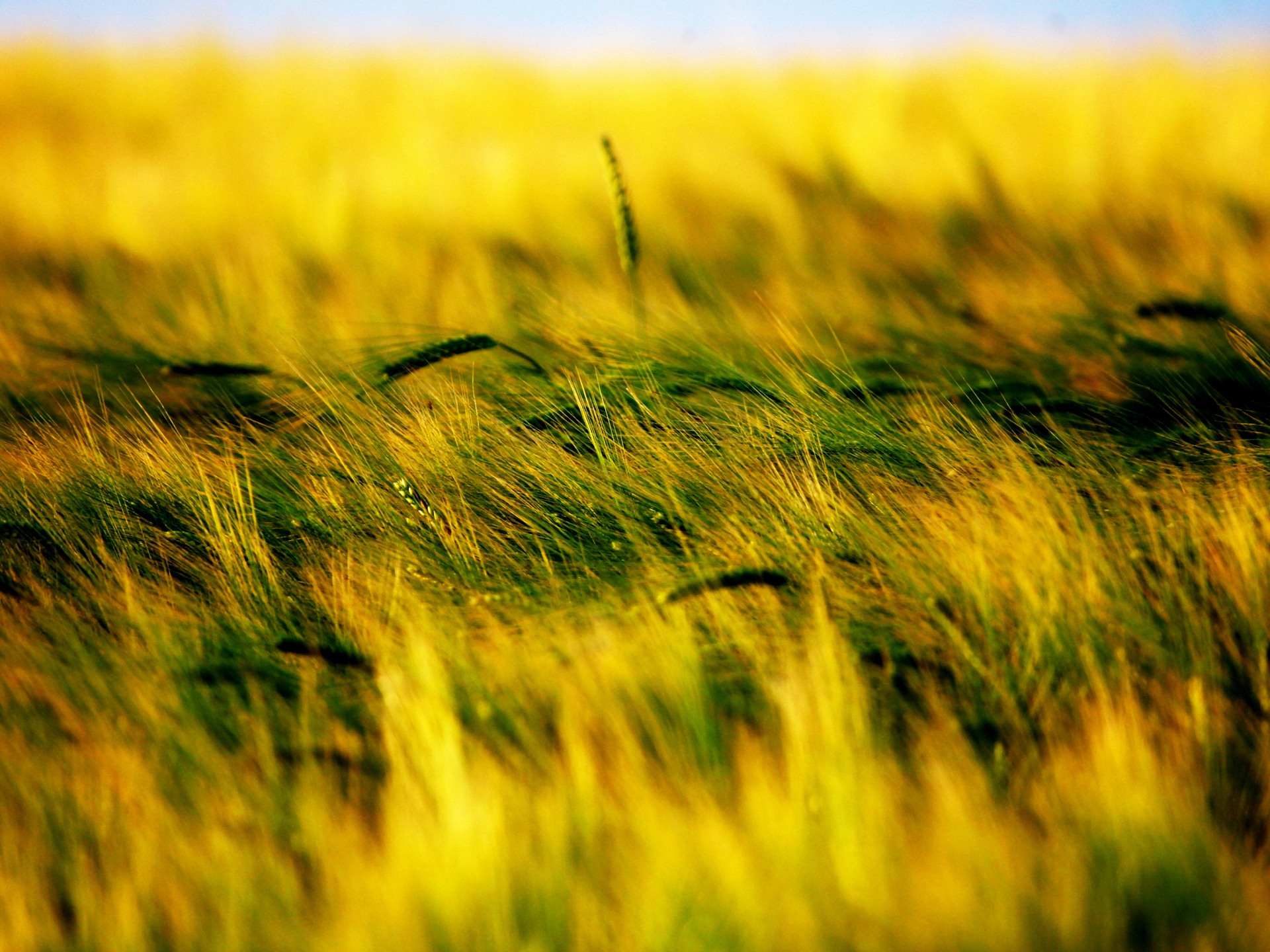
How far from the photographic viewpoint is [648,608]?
1286 mm

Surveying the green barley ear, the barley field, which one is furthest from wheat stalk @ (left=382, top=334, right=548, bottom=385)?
the green barley ear

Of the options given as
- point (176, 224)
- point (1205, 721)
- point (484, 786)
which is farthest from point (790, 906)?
point (176, 224)

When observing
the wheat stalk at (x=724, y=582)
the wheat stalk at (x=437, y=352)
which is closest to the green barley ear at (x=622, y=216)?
the wheat stalk at (x=437, y=352)

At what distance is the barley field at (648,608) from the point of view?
3.16 ft

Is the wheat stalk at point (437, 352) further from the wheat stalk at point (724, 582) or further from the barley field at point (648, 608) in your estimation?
the wheat stalk at point (724, 582)

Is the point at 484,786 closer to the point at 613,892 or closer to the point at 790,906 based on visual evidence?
the point at 613,892

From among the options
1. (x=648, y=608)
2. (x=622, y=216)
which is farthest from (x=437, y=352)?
(x=648, y=608)

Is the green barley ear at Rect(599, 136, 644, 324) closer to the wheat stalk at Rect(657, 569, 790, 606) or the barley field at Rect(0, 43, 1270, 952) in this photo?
the barley field at Rect(0, 43, 1270, 952)

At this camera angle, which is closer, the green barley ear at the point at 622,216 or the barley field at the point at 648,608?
the barley field at the point at 648,608

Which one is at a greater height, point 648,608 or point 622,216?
point 622,216

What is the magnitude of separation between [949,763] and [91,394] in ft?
6.12

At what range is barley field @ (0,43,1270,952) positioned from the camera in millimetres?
962

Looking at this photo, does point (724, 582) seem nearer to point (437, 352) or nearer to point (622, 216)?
point (437, 352)

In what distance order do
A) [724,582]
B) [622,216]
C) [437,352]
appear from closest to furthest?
[724,582] → [437,352] → [622,216]
